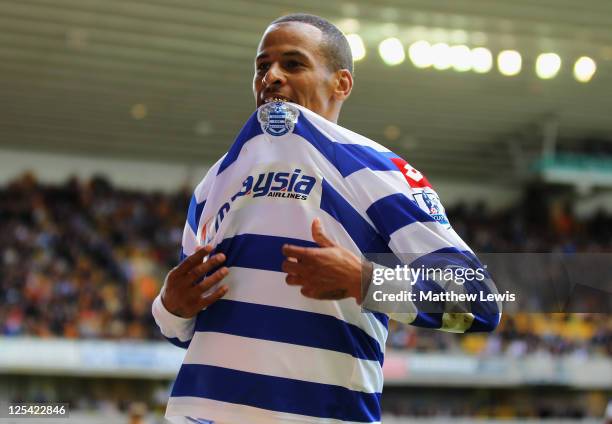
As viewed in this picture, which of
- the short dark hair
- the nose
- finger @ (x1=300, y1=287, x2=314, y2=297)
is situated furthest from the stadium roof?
finger @ (x1=300, y1=287, x2=314, y2=297)

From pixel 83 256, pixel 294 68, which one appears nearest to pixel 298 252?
pixel 294 68

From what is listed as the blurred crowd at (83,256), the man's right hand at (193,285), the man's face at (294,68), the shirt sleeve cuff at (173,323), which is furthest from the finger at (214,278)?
the blurred crowd at (83,256)

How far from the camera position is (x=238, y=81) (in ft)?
53.5

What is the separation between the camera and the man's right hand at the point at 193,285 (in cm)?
143

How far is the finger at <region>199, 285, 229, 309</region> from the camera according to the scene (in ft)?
4.71

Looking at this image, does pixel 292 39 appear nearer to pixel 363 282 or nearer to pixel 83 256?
pixel 363 282

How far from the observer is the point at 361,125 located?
18500 millimetres

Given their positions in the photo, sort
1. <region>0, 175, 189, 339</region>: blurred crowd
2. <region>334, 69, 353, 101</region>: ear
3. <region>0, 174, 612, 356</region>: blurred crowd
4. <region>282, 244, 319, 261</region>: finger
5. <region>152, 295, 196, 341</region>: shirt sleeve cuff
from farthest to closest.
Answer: <region>0, 174, 612, 356</region>: blurred crowd < <region>0, 175, 189, 339</region>: blurred crowd < <region>334, 69, 353, 101</region>: ear < <region>152, 295, 196, 341</region>: shirt sleeve cuff < <region>282, 244, 319, 261</region>: finger

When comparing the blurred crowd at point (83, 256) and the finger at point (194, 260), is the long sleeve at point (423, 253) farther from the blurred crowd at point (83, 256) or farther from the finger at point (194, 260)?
the blurred crowd at point (83, 256)

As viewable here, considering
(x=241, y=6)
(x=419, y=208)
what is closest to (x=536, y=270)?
(x=419, y=208)

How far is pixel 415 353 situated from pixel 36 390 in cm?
661

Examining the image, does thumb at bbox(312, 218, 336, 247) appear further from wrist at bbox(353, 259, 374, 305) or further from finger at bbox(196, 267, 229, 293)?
finger at bbox(196, 267, 229, 293)

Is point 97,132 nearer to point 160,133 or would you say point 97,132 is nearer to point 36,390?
point 160,133

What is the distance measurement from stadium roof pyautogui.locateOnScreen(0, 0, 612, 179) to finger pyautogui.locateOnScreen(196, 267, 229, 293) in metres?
12.0
